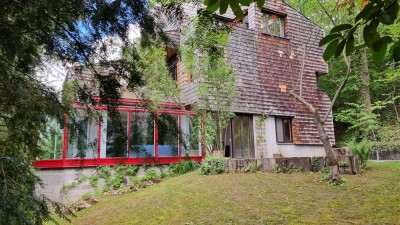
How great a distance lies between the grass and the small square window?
4603 mm

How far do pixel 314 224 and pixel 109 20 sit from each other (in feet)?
12.1

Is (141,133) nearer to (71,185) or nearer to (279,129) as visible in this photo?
(71,185)

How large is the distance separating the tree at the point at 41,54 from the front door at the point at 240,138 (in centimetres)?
899

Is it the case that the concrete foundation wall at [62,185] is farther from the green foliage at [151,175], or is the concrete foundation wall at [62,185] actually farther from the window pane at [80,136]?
the window pane at [80,136]

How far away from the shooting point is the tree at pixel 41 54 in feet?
7.81

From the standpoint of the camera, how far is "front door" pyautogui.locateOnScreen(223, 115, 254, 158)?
11668 mm

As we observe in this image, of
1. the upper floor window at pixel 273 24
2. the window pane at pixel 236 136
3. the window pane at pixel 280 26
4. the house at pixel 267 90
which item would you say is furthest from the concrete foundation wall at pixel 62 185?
the window pane at pixel 280 26

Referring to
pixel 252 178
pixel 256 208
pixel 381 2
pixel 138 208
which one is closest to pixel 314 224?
pixel 256 208

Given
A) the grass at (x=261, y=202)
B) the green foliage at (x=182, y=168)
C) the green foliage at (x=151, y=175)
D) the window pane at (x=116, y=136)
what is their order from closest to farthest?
the window pane at (x=116, y=136), the grass at (x=261, y=202), the green foliage at (x=151, y=175), the green foliage at (x=182, y=168)

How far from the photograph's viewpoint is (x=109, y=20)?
2.59 m

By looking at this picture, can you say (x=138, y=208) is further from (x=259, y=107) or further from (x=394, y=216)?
(x=259, y=107)

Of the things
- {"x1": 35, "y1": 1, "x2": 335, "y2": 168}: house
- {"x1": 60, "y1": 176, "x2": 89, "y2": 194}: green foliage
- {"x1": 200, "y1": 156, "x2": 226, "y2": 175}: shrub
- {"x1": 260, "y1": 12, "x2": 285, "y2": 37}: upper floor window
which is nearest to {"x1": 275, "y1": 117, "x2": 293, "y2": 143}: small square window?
{"x1": 35, "y1": 1, "x2": 335, "y2": 168}: house

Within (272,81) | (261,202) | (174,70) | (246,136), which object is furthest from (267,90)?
(261,202)

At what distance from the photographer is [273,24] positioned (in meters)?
13.2
